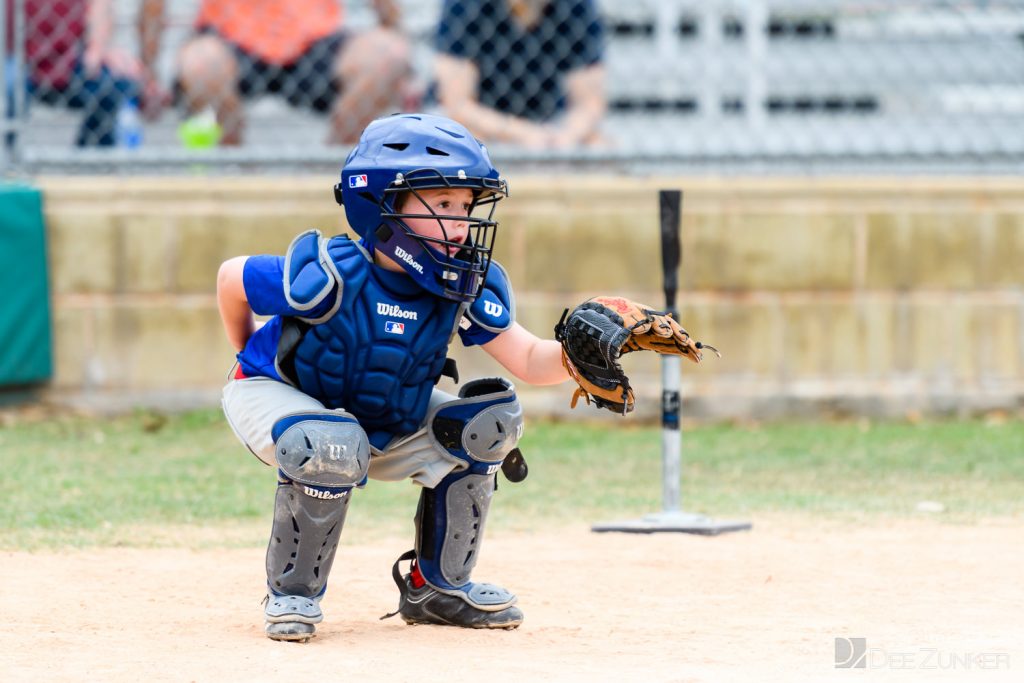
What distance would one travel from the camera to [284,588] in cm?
373

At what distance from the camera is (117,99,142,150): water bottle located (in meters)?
9.13

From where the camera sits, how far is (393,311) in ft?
12.2

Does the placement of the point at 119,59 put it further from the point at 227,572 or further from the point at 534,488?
the point at 227,572

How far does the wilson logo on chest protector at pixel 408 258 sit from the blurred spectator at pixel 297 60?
4.67 m

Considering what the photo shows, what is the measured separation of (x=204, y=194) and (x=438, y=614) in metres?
4.40

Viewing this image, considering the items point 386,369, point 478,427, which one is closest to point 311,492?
point 386,369

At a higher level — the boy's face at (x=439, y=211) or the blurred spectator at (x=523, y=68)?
the blurred spectator at (x=523, y=68)

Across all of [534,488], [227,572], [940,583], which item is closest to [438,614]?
[227,572]

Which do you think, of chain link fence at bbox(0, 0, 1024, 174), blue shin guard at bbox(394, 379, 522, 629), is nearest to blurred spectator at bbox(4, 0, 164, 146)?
chain link fence at bbox(0, 0, 1024, 174)

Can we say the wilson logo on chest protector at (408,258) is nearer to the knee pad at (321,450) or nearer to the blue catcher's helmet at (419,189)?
the blue catcher's helmet at (419,189)

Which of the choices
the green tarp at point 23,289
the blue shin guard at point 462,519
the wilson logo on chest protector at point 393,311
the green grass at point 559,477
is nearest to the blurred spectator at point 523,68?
the green grass at point 559,477

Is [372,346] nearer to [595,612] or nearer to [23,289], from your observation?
[595,612]

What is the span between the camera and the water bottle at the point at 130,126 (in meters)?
9.13

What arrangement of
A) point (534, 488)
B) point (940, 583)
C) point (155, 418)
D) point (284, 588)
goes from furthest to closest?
point (155, 418)
point (534, 488)
point (940, 583)
point (284, 588)
